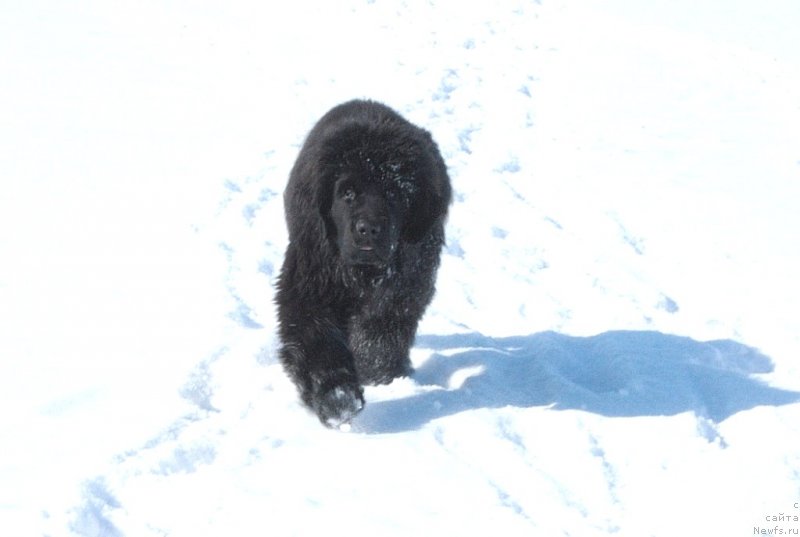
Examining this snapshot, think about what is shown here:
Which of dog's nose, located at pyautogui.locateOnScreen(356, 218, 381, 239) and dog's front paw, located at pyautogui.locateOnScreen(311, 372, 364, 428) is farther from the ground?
dog's nose, located at pyautogui.locateOnScreen(356, 218, 381, 239)

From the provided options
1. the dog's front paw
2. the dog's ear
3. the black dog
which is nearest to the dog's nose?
the black dog

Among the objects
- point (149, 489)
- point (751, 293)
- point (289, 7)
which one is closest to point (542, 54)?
point (289, 7)

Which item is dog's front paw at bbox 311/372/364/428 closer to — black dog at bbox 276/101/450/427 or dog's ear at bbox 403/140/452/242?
black dog at bbox 276/101/450/427

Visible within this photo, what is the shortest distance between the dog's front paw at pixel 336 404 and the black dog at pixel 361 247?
7.5 inches

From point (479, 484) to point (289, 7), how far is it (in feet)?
31.7

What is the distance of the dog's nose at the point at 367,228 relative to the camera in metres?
3.65

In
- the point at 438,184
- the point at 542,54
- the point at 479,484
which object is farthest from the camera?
the point at 542,54

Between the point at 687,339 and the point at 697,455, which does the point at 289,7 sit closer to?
the point at 687,339

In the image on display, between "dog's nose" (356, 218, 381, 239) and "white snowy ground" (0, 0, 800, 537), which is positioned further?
"dog's nose" (356, 218, 381, 239)

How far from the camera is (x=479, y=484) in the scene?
3.19m

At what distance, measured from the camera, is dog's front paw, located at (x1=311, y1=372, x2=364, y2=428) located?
3.41m

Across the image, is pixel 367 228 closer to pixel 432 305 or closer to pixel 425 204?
pixel 425 204

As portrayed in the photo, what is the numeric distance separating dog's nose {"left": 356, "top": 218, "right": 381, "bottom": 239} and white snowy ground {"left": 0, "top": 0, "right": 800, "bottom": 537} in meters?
0.71

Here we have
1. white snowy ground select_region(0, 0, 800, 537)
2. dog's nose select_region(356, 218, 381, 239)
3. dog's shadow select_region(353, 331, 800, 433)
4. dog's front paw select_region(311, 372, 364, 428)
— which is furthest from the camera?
dog's shadow select_region(353, 331, 800, 433)
